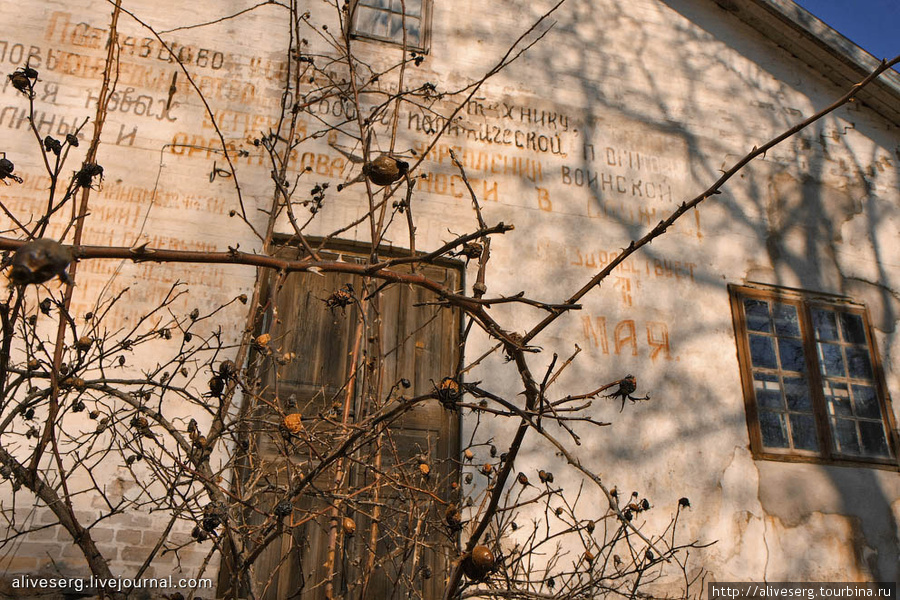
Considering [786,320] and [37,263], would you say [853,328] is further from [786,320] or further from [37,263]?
[37,263]

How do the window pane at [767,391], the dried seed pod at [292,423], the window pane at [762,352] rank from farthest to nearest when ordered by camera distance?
the window pane at [762,352]
the window pane at [767,391]
the dried seed pod at [292,423]

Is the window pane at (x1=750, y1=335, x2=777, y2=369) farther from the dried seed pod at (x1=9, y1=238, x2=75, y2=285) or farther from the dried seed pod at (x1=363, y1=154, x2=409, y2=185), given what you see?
the dried seed pod at (x1=9, y1=238, x2=75, y2=285)

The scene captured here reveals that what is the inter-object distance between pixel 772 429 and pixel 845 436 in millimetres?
623

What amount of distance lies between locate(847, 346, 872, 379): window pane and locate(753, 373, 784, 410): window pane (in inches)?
28.1

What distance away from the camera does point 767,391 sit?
5.66 metres

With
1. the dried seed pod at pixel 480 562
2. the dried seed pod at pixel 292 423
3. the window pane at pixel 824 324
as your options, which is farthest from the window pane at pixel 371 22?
the dried seed pod at pixel 480 562

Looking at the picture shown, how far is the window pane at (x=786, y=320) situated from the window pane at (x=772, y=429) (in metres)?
0.69

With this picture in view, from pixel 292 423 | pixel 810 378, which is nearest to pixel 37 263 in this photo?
pixel 292 423

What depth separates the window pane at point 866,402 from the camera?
5809 millimetres

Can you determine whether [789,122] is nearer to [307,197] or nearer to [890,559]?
[890,559]

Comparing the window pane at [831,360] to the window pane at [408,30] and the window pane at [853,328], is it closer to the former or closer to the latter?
the window pane at [853,328]

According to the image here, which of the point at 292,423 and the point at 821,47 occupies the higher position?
the point at 821,47

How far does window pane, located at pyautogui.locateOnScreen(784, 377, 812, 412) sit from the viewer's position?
18.6 ft

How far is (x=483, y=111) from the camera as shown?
6.02m
